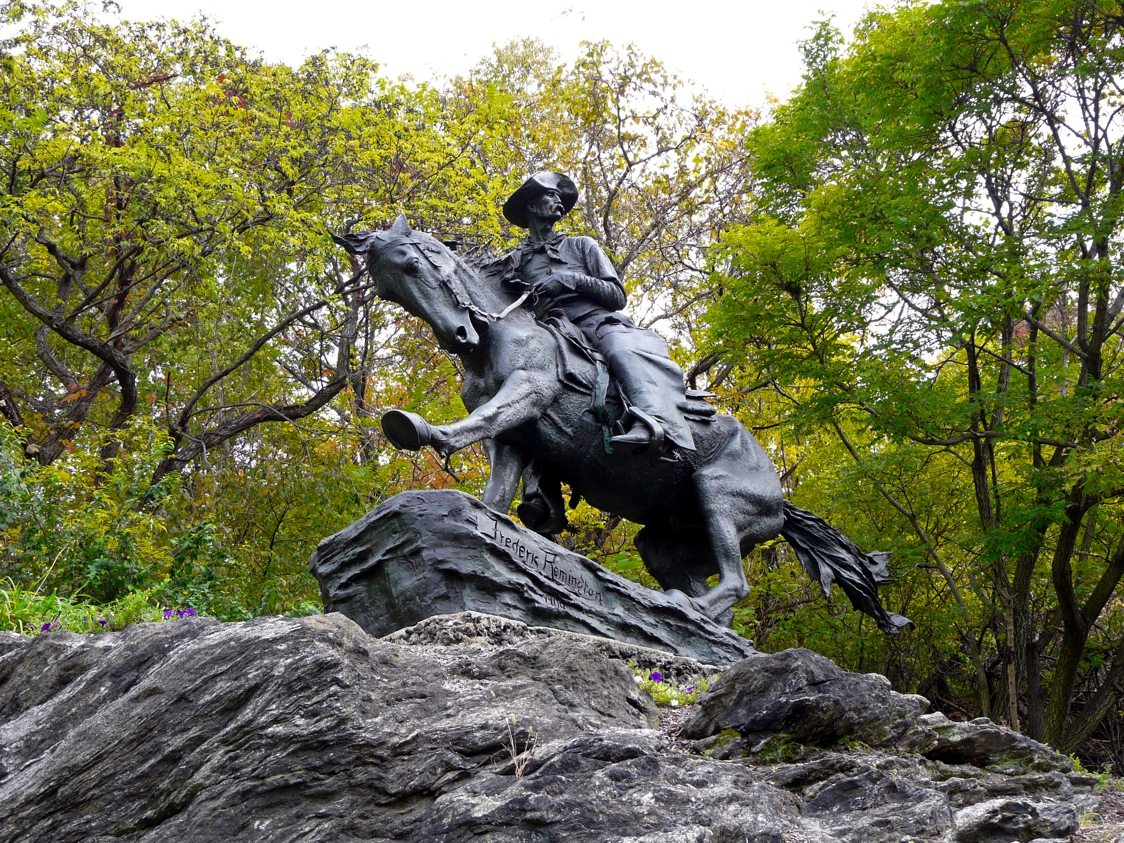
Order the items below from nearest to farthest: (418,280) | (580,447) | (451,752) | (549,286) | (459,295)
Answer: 1. (451,752)
2. (418,280)
3. (459,295)
4. (580,447)
5. (549,286)

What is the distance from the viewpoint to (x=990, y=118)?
1063 cm

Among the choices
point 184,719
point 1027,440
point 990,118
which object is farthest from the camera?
point 990,118

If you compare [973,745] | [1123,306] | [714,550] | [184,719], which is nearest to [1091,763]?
[1123,306]

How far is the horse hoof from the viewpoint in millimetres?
5102

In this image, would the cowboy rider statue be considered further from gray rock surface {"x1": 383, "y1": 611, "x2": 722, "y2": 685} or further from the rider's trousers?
gray rock surface {"x1": 383, "y1": 611, "x2": 722, "y2": 685}

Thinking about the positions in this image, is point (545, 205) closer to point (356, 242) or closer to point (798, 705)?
point (356, 242)

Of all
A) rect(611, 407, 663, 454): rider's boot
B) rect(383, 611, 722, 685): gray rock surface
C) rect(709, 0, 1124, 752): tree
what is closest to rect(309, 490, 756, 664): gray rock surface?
rect(383, 611, 722, 685): gray rock surface

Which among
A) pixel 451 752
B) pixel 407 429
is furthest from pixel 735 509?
pixel 451 752

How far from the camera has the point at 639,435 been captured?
613cm

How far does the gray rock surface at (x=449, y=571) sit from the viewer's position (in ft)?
16.7

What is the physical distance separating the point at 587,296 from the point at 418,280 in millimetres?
1489

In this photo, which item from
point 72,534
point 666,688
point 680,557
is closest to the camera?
point 666,688

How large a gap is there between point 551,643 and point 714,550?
2479mm

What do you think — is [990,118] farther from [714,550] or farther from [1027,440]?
[714,550]
